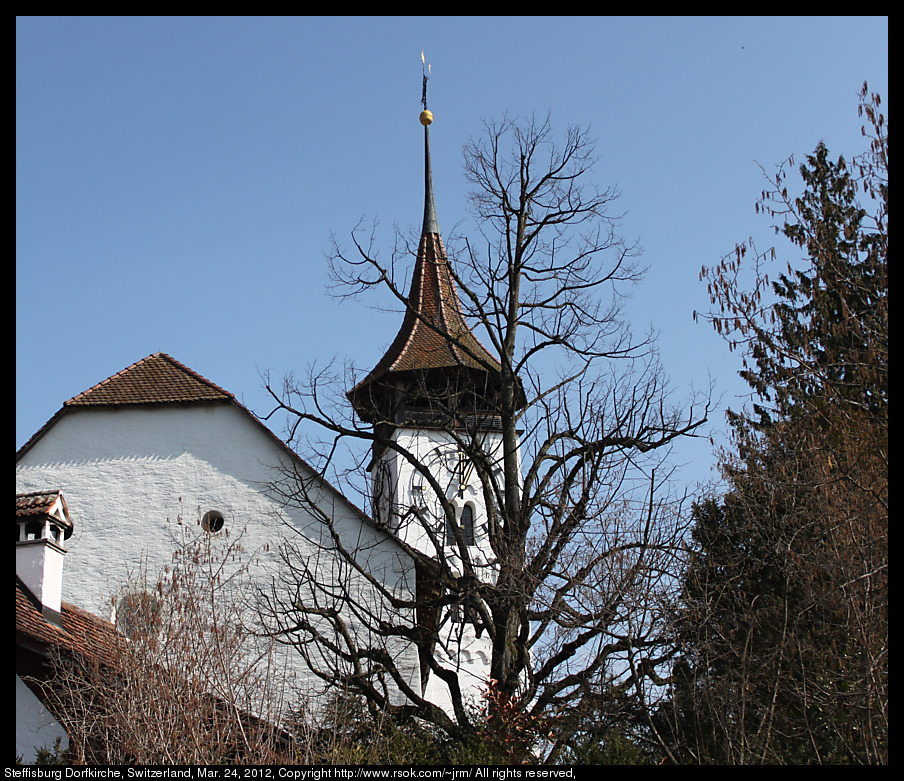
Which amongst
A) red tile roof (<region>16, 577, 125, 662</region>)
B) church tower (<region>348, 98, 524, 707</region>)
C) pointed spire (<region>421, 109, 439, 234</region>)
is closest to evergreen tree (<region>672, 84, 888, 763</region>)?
church tower (<region>348, 98, 524, 707</region>)

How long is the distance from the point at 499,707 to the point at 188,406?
9433mm

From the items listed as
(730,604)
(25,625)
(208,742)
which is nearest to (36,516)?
(25,625)

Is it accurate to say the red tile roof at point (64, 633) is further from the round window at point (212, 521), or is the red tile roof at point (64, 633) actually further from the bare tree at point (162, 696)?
the round window at point (212, 521)

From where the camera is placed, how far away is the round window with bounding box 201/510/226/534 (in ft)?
60.6

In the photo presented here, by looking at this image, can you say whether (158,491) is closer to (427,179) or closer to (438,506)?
(438,506)

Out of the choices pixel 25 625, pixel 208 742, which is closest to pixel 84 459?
pixel 25 625

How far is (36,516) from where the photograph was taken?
15711 mm

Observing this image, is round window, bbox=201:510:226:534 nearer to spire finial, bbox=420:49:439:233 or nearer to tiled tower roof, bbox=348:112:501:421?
tiled tower roof, bbox=348:112:501:421
